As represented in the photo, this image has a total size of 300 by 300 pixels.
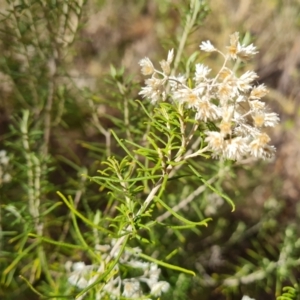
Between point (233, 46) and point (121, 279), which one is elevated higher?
point (233, 46)

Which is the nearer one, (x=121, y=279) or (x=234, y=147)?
(x=234, y=147)

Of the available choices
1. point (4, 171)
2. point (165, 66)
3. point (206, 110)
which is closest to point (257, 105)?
point (206, 110)

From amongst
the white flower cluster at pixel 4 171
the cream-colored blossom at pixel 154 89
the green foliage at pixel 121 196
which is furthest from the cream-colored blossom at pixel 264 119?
the white flower cluster at pixel 4 171

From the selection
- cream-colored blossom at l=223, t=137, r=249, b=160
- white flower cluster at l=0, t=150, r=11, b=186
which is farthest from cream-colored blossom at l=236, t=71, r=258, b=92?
white flower cluster at l=0, t=150, r=11, b=186

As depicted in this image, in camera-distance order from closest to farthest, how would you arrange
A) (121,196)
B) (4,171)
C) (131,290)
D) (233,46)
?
(233,46) → (131,290) → (4,171) → (121,196)

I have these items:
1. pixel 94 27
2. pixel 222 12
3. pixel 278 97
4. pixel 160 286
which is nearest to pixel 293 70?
pixel 278 97

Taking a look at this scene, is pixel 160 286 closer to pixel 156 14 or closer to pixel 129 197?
pixel 129 197

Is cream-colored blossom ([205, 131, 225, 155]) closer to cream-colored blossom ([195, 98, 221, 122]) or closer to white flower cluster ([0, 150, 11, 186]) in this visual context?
cream-colored blossom ([195, 98, 221, 122])

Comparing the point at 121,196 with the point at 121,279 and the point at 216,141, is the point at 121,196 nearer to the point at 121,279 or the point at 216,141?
the point at 121,279

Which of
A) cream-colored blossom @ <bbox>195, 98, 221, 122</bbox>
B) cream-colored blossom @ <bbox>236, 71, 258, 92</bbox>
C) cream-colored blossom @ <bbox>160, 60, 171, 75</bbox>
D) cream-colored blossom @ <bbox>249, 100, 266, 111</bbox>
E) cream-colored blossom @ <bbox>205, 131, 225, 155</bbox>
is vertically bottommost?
cream-colored blossom @ <bbox>205, 131, 225, 155</bbox>
